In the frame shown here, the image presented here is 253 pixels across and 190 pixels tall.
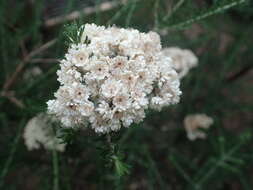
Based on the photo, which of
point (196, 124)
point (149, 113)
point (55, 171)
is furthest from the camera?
point (196, 124)

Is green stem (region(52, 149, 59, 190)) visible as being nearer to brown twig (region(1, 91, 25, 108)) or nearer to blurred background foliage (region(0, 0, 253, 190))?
blurred background foliage (region(0, 0, 253, 190))

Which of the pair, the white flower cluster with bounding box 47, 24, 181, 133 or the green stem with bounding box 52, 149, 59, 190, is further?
the green stem with bounding box 52, 149, 59, 190

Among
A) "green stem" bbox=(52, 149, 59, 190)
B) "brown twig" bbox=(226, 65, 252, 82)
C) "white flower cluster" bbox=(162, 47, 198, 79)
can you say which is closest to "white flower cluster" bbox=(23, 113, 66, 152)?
"green stem" bbox=(52, 149, 59, 190)

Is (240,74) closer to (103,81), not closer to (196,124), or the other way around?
(196,124)

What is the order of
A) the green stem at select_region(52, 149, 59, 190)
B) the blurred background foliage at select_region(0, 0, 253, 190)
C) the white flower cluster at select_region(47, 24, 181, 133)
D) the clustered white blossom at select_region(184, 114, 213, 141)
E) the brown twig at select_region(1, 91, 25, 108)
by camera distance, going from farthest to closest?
the clustered white blossom at select_region(184, 114, 213, 141) → the brown twig at select_region(1, 91, 25, 108) → the blurred background foliage at select_region(0, 0, 253, 190) → the green stem at select_region(52, 149, 59, 190) → the white flower cluster at select_region(47, 24, 181, 133)

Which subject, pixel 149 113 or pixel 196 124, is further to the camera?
pixel 196 124


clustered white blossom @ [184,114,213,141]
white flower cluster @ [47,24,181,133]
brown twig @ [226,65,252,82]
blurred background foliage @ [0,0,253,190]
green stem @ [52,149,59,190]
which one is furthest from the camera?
brown twig @ [226,65,252,82]

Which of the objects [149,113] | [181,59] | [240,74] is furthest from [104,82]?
[240,74]
